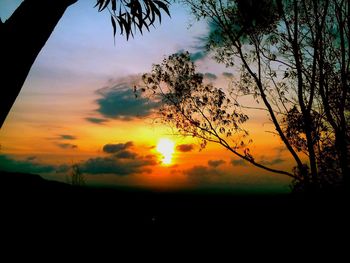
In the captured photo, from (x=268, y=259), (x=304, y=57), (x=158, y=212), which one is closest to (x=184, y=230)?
(x=158, y=212)

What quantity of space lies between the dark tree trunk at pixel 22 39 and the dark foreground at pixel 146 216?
5108 mm

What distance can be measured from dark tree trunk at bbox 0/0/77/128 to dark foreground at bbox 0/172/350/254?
5108 mm

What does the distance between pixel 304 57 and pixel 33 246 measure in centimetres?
1427

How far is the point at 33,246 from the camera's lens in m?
7.09

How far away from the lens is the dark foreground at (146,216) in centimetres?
810

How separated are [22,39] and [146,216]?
8.53 m

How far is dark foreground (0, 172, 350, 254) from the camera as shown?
810cm

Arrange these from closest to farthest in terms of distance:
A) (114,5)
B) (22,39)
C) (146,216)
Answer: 1. (22,39)
2. (114,5)
3. (146,216)

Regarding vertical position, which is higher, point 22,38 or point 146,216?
point 22,38

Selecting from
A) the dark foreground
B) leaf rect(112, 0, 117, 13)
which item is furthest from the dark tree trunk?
the dark foreground

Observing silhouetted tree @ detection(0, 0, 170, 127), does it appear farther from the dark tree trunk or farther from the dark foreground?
the dark foreground

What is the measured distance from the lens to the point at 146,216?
1089 centimetres

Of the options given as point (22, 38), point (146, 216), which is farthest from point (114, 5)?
point (146, 216)

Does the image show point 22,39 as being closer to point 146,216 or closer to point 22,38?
point 22,38
